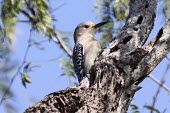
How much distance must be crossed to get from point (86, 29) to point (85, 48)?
28.8 inches

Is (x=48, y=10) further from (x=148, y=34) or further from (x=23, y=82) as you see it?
(x=148, y=34)

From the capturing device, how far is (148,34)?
15.3 feet

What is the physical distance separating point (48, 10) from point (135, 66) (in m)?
2.19

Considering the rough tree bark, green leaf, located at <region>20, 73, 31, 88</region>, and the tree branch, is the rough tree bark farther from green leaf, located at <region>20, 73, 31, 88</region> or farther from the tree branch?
green leaf, located at <region>20, 73, 31, 88</region>

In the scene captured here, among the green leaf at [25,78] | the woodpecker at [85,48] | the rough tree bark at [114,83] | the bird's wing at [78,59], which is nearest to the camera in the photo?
the rough tree bark at [114,83]

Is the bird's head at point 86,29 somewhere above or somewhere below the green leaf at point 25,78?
above

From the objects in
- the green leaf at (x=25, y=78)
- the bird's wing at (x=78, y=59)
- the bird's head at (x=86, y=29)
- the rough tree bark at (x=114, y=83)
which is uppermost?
the bird's head at (x=86, y=29)

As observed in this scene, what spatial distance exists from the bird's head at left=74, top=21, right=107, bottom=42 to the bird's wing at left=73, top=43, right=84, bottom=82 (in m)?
0.50

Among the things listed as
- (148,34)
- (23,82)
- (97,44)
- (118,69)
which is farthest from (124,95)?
(97,44)

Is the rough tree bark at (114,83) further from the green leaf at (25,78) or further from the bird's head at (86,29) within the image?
the bird's head at (86,29)

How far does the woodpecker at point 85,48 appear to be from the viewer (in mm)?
6382

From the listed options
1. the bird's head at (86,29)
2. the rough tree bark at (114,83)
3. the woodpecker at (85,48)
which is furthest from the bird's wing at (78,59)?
the rough tree bark at (114,83)

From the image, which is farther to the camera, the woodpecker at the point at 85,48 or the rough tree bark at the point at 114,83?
the woodpecker at the point at 85,48

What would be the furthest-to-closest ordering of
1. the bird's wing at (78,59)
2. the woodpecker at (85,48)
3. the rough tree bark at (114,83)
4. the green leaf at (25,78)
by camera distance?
the bird's wing at (78,59) < the woodpecker at (85,48) < the green leaf at (25,78) < the rough tree bark at (114,83)
